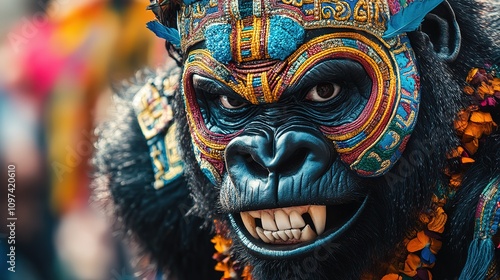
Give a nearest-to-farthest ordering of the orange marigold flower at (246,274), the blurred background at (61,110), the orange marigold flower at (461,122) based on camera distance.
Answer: the orange marigold flower at (461,122), the orange marigold flower at (246,274), the blurred background at (61,110)

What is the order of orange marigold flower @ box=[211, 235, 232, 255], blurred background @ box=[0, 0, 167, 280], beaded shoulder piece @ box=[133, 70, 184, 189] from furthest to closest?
blurred background @ box=[0, 0, 167, 280]
beaded shoulder piece @ box=[133, 70, 184, 189]
orange marigold flower @ box=[211, 235, 232, 255]

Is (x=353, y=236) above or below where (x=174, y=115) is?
below

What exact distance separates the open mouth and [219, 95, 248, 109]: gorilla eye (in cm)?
29

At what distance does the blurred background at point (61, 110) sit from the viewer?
4984mm

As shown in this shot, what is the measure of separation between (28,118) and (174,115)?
205 centimetres

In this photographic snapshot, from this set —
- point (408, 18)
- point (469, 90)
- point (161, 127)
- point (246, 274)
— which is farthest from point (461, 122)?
point (161, 127)

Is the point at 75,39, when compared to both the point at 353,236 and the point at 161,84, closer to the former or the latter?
the point at 161,84

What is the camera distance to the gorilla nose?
2.62 metres

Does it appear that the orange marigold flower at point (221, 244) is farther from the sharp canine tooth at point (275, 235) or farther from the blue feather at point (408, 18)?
the blue feather at point (408, 18)

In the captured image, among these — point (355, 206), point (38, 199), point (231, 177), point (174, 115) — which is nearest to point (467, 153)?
point (355, 206)

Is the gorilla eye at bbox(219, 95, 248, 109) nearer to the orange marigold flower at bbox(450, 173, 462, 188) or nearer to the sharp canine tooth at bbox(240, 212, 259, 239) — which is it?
the sharp canine tooth at bbox(240, 212, 259, 239)

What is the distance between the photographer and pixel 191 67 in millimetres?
2809

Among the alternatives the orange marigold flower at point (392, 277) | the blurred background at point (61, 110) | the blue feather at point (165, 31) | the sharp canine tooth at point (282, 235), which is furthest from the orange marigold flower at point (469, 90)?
the blurred background at point (61, 110)

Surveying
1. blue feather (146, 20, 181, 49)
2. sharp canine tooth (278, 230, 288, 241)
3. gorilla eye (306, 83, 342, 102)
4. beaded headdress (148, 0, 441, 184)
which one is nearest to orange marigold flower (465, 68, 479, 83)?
beaded headdress (148, 0, 441, 184)
